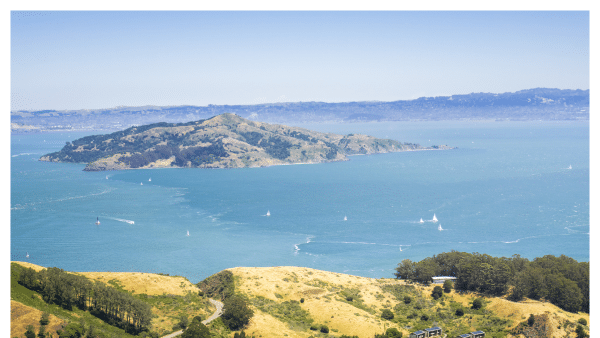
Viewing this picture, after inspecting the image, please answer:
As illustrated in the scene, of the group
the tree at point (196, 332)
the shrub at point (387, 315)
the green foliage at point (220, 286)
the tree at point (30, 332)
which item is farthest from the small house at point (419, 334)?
the tree at point (30, 332)

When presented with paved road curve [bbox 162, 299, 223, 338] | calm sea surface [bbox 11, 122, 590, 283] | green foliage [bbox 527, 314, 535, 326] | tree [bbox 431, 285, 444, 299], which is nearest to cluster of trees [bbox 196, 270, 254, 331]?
paved road curve [bbox 162, 299, 223, 338]

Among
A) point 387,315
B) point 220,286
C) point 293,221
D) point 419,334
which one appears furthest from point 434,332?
point 293,221

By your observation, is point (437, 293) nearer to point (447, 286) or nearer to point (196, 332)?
point (447, 286)

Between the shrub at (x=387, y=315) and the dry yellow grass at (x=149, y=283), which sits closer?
the shrub at (x=387, y=315)

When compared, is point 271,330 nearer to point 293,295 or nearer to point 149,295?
point 293,295

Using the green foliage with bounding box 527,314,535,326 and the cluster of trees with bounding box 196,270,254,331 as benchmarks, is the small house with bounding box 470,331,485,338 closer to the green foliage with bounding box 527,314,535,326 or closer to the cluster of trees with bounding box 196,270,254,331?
the green foliage with bounding box 527,314,535,326

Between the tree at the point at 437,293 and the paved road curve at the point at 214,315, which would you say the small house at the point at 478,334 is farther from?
the paved road curve at the point at 214,315

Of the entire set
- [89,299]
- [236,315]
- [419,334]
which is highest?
[89,299]
